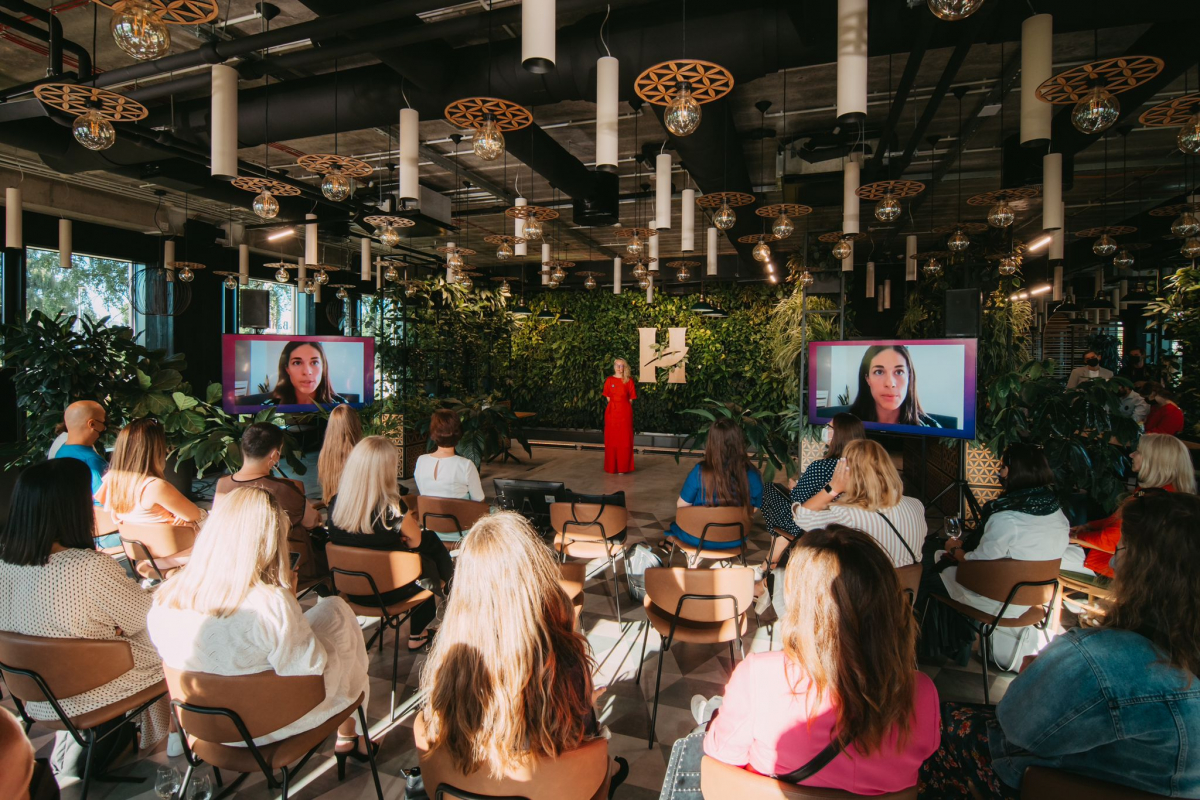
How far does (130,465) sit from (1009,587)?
448cm

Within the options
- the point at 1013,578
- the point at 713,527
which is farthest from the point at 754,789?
the point at 713,527

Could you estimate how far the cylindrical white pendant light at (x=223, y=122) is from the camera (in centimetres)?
287

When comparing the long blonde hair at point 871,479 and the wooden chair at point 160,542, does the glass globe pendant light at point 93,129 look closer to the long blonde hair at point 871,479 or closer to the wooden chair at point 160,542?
the wooden chair at point 160,542

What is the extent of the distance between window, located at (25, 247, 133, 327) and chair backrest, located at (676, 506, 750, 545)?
285 inches

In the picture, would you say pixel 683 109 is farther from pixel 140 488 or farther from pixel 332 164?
pixel 140 488

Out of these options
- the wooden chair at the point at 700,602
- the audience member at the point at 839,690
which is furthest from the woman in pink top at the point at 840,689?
the wooden chair at the point at 700,602

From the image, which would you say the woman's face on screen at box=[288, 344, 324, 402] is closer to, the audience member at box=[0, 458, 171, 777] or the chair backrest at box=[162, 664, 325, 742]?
the audience member at box=[0, 458, 171, 777]

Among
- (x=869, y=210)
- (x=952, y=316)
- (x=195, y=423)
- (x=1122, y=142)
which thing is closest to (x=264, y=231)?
(x=195, y=423)

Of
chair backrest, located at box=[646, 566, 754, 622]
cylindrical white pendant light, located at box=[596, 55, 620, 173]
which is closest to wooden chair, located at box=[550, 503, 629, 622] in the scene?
chair backrest, located at box=[646, 566, 754, 622]

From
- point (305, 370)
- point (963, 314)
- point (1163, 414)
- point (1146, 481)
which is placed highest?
point (963, 314)

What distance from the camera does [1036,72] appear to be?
2230 mm

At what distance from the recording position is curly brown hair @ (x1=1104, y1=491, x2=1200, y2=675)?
139 cm

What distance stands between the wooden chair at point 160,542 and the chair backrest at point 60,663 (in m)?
1.30

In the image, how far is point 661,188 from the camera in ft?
11.7
